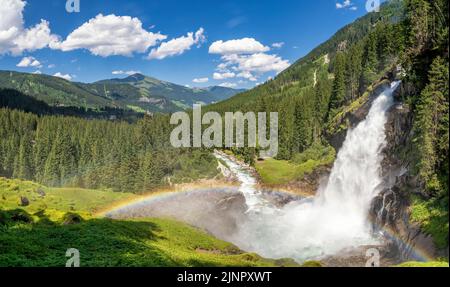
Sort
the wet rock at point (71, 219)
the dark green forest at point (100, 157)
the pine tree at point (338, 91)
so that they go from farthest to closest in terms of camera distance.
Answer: the pine tree at point (338, 91)
the dark green forest at point (100, 157)
the wet rock at point (71, 219)

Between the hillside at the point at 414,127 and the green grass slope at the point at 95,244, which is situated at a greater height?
the hillside at the point at 414,127

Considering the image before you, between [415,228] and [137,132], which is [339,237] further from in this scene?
[137,132]

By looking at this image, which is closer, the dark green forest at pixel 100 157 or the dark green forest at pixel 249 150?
the dark green forest at pixel 249 150

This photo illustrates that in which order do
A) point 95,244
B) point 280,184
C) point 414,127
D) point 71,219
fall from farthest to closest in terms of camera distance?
point 280,184, point 414,127, point 71,219, point 95,244

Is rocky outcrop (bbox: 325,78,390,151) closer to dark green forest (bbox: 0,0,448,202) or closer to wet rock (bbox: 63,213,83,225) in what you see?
dark green forest (bbox: 0,0,448,202)

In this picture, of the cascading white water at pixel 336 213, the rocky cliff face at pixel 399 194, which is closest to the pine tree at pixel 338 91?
the cascading white water at pixel 336 213

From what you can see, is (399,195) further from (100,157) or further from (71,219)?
(100,157)

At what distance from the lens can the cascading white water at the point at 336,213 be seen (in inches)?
1651

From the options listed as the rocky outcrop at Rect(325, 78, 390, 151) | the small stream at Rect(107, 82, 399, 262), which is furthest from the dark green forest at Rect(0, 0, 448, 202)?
the small stream at Rect(107, 82, 399, 262)

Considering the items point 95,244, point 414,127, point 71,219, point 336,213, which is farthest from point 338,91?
point 95,244

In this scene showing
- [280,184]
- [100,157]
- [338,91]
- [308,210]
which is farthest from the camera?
[100,157]

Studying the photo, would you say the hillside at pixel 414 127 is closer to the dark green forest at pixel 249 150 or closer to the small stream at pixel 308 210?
the dark green forest at pixel 249 150

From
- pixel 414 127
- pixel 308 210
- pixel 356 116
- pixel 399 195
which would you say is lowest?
pixel 308 210

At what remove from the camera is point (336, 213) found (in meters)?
52.7
